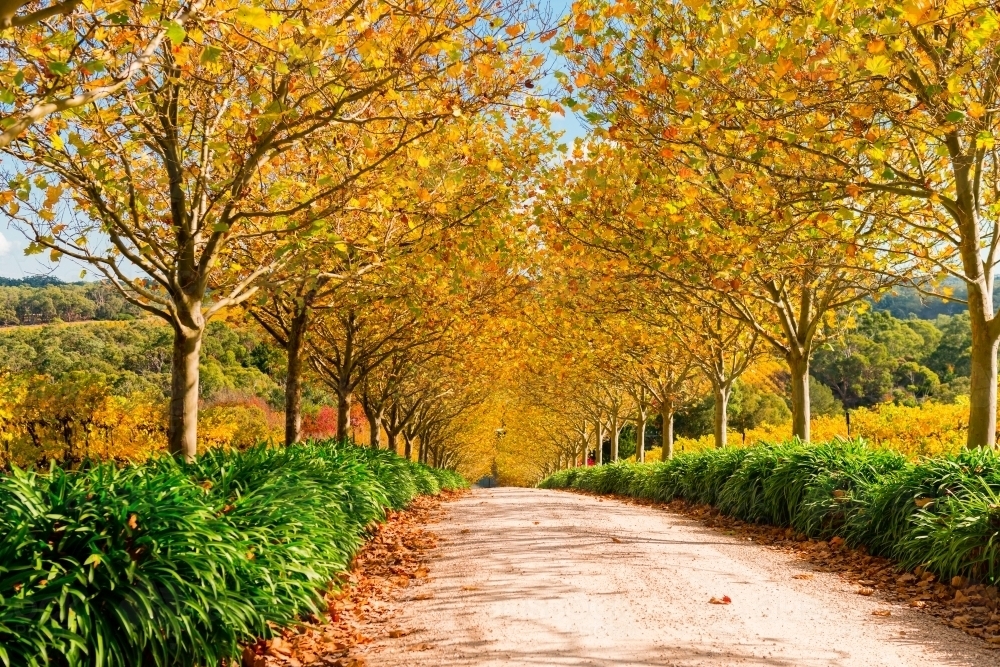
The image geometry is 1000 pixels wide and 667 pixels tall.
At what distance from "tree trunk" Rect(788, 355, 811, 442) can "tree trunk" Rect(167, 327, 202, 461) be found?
908 cm

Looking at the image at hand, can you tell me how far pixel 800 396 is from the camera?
12.4 meters

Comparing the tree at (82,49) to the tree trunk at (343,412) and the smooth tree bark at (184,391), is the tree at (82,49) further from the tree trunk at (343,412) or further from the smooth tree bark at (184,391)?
the tree trunk at (343,412)

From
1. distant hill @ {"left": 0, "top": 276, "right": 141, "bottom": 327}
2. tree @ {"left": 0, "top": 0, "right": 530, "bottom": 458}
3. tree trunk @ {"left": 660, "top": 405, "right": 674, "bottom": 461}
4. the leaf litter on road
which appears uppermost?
distant hill @ {"left": 0, "top": 276, "right": 141, "bottom": 327}

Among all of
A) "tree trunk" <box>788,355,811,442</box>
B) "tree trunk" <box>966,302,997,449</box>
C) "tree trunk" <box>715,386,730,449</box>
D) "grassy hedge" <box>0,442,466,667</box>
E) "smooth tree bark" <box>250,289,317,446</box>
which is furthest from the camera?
"tree trunk" <box>715,386,730,449</box>

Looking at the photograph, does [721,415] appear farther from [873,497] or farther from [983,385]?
[873,497]

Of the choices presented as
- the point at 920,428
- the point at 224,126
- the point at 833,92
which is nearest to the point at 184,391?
the point at 224,126

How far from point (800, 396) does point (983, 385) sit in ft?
14.1

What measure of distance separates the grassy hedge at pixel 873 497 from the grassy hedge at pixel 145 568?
500cm

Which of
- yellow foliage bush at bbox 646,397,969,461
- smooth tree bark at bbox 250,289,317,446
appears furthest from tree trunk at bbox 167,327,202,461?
yellow foliage bush at bbox 646,397,969,461

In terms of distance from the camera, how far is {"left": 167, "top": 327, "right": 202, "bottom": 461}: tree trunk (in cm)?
741

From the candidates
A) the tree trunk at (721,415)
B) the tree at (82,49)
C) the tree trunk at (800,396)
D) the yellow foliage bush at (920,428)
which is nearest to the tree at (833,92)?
the tree trunk at (800,396)

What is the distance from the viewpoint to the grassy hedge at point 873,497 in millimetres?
5992

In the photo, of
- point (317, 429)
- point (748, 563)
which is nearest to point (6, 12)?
point (748, 563)

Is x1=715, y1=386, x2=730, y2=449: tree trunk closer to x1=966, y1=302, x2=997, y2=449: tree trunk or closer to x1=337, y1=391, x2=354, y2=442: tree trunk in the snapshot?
x1=337, y1=391, x2=354, y2=442: tree trunk
